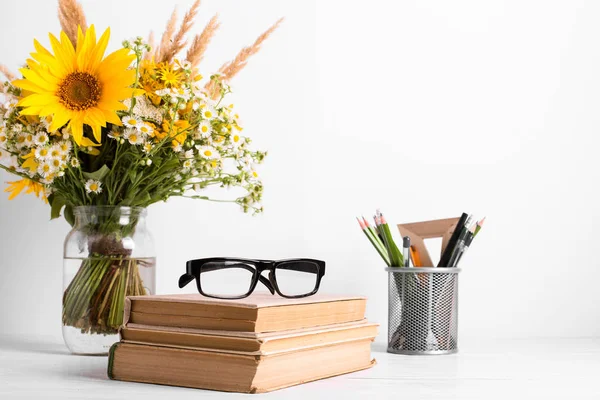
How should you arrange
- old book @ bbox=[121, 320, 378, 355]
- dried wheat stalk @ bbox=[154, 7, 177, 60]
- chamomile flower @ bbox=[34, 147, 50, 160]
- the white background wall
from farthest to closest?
the white background wall
dried wheat stalk @ bbox=[154, 7, 177, 60]
chamomile flower @ bbox=[34, 147, 50, 160]
old book @ bbox=[121, 320, 378, 355]

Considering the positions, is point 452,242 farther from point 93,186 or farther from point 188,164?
point 93,186

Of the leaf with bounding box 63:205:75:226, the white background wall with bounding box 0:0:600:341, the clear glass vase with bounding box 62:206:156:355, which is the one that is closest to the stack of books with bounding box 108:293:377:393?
the clear glass vase with bounding box 62:206:156:355

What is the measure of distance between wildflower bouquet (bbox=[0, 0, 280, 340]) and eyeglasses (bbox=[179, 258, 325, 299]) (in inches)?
6.6

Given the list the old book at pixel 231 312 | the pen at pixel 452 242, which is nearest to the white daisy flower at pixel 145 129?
the old book at pixel 231 312

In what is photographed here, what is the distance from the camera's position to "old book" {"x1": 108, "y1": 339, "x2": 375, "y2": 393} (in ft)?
2.40

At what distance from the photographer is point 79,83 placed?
0.96 m

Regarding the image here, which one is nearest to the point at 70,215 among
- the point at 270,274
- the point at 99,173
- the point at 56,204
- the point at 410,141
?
the point at 56,204

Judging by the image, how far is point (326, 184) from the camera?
1.32 m

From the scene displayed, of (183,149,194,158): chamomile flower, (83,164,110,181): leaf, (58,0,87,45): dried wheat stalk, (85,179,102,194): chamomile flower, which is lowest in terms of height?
(85,179,102,194): chamomile flower

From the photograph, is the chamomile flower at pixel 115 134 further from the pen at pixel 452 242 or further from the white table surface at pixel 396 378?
the pen at pixel 452 242

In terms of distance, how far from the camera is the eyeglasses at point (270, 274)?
80 centimetres

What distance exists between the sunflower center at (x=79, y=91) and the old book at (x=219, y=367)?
1.05 feet

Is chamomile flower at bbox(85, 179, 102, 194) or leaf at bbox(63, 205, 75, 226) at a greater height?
chamomile flower at bbox(85, 179, 102, 194)

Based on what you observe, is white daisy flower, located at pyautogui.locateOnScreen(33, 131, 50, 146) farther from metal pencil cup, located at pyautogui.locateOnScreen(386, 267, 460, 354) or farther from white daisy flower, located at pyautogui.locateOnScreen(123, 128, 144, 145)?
metal pencil cup, located at pyautogui.locateOnScreen(386, 267, 460, 354)
